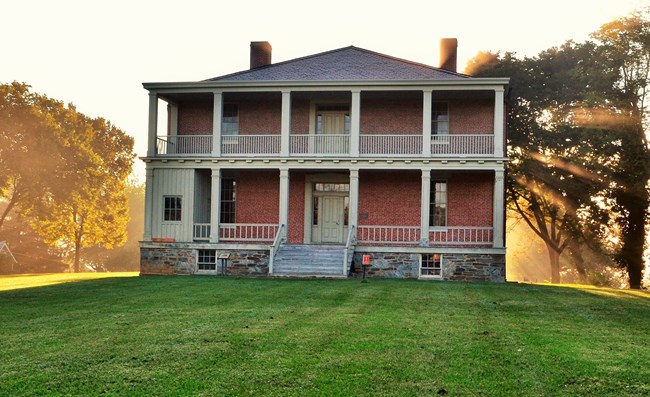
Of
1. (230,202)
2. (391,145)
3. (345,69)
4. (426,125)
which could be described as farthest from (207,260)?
(426,125)

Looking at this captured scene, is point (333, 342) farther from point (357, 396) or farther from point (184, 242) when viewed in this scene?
point (184, 242)

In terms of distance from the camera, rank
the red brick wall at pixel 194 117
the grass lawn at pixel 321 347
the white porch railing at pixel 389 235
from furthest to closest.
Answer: the red brick wall at pixel 194 117
the white porch railing at pixel 389 235
the grass lawn at pixel 321 347

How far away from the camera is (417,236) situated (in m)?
24.3

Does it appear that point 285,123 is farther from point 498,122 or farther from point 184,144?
point 498,122

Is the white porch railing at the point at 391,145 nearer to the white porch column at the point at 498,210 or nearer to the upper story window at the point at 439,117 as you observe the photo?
the upper story window at the point at 439,117

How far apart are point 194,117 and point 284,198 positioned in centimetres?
569

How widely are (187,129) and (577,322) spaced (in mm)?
18926

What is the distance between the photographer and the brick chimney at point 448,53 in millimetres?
28438

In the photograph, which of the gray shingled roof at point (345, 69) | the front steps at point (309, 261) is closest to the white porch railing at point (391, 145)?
the gray shingled roof at point (345, 69)

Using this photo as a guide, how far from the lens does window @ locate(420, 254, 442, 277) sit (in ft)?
75.2

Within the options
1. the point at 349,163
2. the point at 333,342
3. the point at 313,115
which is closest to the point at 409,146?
the point at 349,163

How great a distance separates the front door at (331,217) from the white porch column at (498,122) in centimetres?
598

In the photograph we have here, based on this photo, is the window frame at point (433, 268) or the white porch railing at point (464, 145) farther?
the white porch railing at point (464, 145)

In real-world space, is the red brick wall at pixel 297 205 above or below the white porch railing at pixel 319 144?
below
